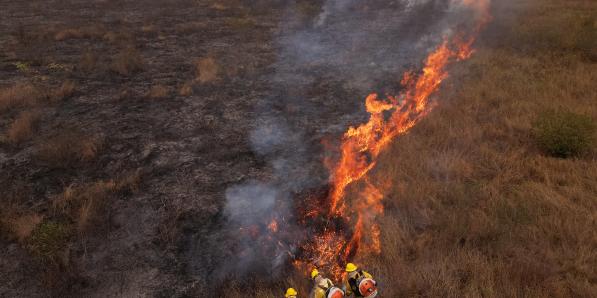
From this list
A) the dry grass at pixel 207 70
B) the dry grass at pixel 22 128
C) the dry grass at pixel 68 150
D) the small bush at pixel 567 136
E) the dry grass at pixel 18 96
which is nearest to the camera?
the small bush at pixel 567 136

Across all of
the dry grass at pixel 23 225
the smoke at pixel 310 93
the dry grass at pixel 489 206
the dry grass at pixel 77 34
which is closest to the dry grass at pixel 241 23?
the smoke at pixel 310 93

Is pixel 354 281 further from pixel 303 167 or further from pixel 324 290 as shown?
pixel 303 167

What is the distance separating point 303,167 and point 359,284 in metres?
3.62

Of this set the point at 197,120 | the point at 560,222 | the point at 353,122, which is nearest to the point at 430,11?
the point at 353,122

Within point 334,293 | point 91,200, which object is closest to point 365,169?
point 334,293

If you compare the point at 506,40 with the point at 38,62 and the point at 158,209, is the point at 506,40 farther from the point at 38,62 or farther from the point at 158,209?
the point at 38,62

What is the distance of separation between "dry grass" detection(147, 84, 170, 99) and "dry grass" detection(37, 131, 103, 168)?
8.37ft

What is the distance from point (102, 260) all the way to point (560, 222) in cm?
556

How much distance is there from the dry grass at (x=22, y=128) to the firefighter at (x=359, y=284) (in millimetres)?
7346

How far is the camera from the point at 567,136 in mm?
6152

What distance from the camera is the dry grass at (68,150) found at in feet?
22.3

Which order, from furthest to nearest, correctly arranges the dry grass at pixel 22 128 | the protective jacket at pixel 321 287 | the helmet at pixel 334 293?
the dry grass at pixel 22 128
the protective jacket at pixel 321 287
the helmet at pixel 334 293

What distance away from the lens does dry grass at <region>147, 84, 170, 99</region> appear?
378 inches

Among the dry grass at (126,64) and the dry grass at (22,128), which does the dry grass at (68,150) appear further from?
the dry grass at (126,64)
